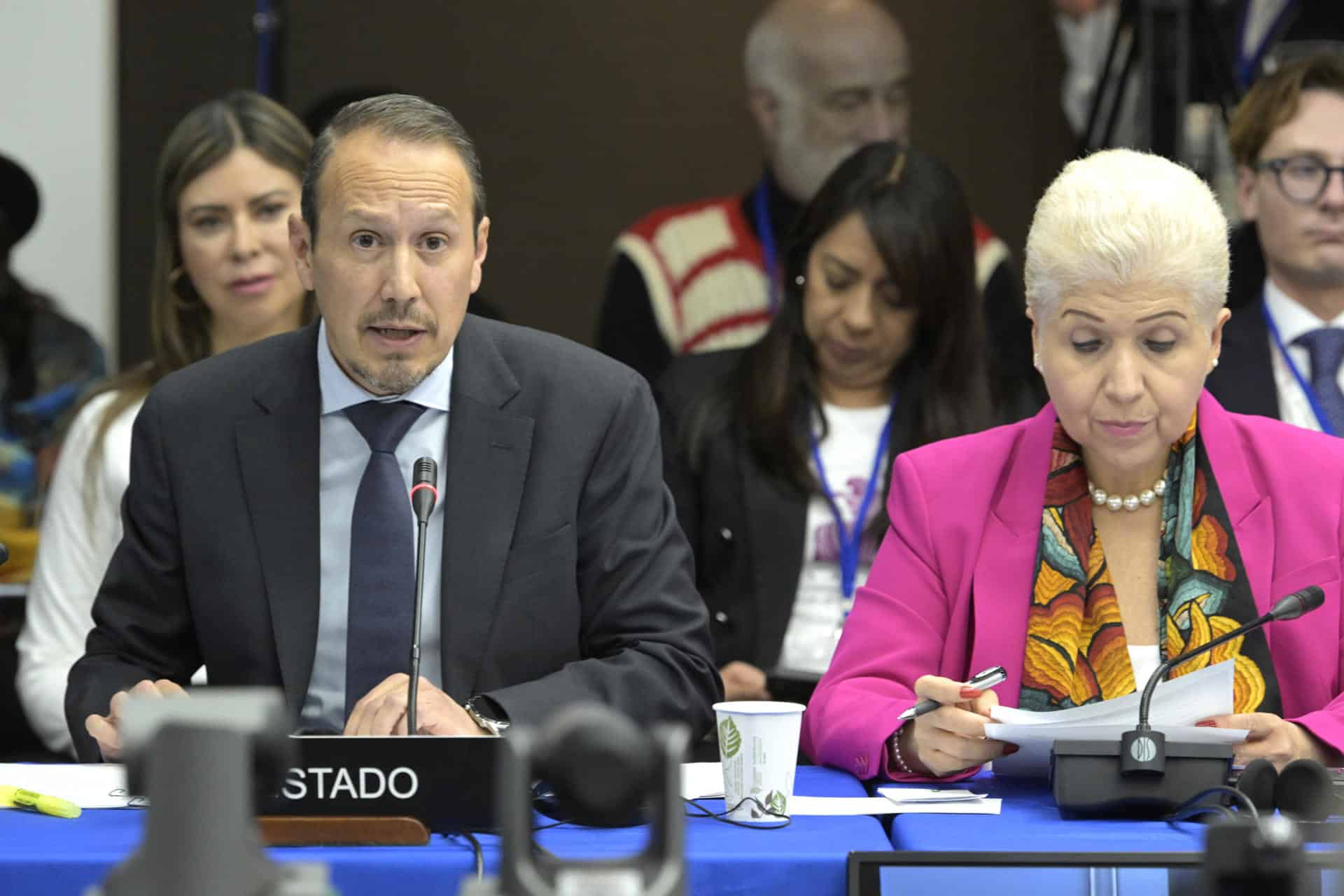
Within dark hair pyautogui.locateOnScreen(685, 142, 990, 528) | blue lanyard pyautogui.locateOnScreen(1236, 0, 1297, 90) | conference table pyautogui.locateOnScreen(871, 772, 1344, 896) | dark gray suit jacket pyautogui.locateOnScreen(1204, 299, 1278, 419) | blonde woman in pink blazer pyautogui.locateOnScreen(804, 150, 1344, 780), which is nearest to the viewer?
conference table pyautogui.locateOnScreen(871, 772, 1344, 896)

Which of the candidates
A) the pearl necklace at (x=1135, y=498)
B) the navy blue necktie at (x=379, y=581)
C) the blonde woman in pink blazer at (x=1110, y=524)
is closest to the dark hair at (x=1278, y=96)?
the blonde woman in pink blazer at (x=1110, y=524)

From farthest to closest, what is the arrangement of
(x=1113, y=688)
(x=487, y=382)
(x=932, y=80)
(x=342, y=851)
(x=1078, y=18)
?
(x=932, y=80), (x=1078, y=18), (x=487, y=382), (x=1113, y=688), (x=342, y=851)

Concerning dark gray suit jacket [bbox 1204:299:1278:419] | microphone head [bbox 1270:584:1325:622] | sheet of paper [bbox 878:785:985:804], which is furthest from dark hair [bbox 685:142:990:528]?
microphone head [bbox 1270:584:1325:622]

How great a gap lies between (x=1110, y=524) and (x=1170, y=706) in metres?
0.47

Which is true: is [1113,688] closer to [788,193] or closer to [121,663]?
[121,663]

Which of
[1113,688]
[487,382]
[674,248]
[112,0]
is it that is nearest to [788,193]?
[674,248]

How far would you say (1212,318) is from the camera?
7.82 feet

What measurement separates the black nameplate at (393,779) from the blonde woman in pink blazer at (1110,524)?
57 centimetres

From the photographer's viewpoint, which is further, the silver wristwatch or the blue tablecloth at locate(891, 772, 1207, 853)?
the silver wristwatch

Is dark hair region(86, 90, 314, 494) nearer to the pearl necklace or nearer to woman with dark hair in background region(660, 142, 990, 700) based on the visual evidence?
woman with dark hair in background region(660, 142, 990, 700)

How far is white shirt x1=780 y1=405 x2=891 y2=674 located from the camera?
3.47 meters

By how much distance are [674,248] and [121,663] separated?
2.50m

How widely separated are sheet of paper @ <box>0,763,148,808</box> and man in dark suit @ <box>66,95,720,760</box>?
0.14 metres

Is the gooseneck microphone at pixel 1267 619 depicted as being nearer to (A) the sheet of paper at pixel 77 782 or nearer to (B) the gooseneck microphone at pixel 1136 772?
(B) the gooseneck microphone at pixel 1136 772
